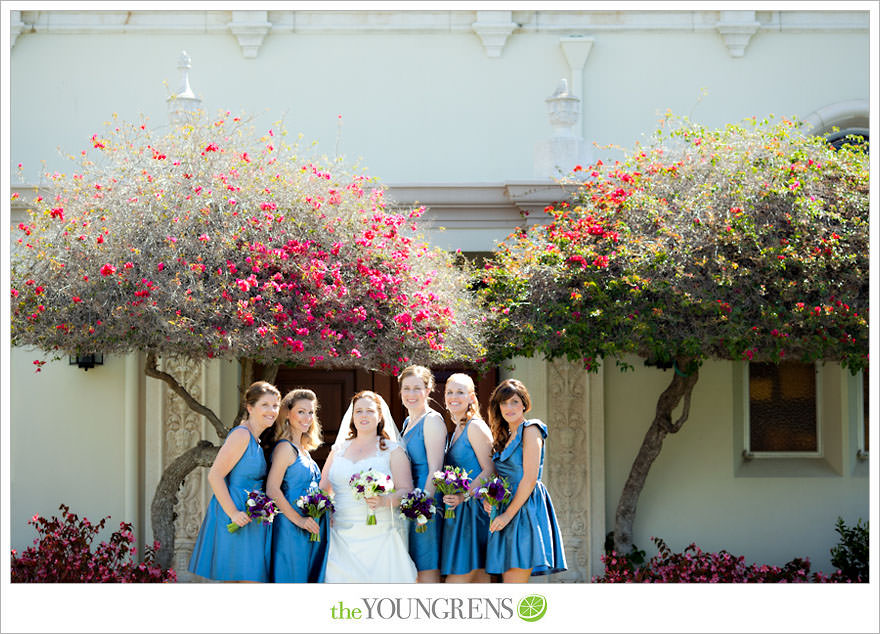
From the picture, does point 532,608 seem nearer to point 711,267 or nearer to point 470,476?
point 470,476

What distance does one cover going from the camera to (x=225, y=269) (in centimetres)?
693

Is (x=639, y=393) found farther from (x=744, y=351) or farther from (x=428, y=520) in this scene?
(x=428, y=520)

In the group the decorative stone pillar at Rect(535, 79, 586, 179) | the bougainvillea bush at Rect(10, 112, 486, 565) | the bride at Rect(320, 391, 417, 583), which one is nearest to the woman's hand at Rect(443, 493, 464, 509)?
the bride at Rect(320, 391, 417, 583)

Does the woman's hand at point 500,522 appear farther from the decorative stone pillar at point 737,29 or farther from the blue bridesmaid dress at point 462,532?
the decorative stone pillar at point 737,29

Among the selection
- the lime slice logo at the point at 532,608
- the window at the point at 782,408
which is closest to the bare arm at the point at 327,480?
the lime slice logo at the point at 532,608

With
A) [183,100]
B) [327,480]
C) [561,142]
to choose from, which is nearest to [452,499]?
[327,480]

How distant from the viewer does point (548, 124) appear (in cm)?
998

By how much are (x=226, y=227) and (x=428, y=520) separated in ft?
8.35

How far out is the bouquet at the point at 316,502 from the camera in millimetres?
5879

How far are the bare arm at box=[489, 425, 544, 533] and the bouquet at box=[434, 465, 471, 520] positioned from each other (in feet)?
0.96

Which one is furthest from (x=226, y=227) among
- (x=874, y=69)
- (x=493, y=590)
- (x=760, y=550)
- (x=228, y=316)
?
(x=760, y=550)

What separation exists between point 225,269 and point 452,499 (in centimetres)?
231

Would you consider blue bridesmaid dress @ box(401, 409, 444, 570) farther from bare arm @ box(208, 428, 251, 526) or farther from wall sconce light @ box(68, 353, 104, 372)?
wall sconce light @ box(68, 353, 104, 372)

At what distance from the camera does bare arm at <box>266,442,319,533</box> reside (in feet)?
19.5
